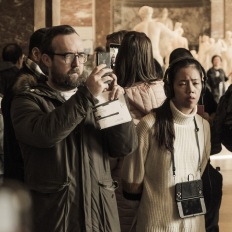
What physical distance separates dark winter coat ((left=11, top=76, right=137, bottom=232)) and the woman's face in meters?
0.92

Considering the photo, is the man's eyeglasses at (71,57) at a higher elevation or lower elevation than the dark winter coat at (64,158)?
higher

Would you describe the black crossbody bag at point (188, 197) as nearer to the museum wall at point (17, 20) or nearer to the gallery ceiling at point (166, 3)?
the museum wall at point (17, 20)

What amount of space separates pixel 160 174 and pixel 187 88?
0.46 meters

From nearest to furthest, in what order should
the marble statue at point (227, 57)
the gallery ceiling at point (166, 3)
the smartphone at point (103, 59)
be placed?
the smartphone at point (103, 59) → the marble statue at point (227, 57) → the gallery ceiling at point (166, 3)

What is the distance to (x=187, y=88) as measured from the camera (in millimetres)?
3357

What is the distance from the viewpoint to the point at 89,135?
246cm

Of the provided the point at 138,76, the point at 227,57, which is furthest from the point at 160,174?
the point at 227,57

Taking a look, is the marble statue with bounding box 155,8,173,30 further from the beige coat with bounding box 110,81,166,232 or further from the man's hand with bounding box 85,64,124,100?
the man's hand with bounding box 85,64,124,100

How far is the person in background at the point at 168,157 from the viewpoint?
3268mm

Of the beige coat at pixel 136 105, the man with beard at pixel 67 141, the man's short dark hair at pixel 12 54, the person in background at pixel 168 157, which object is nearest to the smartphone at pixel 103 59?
the man with beard at pixel 67 141

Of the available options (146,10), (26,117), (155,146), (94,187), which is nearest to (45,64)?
(26,117)

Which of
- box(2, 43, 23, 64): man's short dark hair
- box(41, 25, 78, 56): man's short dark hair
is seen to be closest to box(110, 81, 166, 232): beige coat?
box(41, 25, 78, 56): man's short dark hair

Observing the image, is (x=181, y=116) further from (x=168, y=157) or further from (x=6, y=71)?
(x=6, y=71)

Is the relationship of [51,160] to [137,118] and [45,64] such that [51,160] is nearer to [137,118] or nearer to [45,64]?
[45,64]
